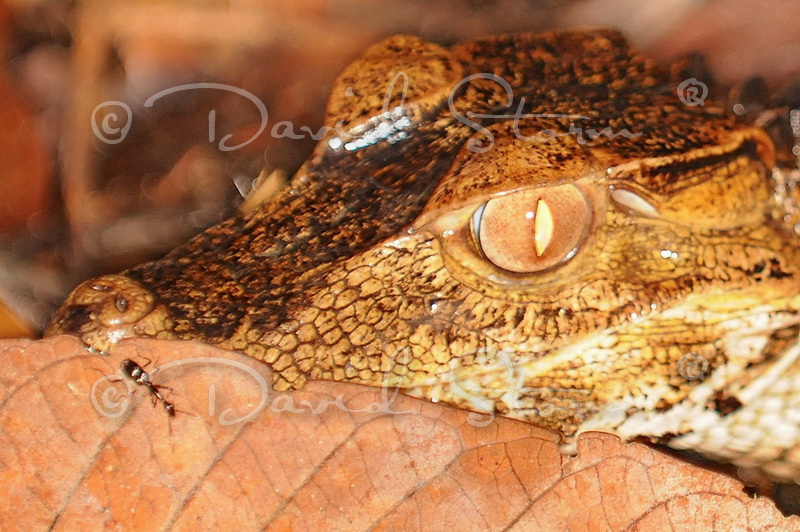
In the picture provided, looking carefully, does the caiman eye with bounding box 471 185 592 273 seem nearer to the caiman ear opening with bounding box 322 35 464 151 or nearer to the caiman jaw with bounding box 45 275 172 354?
the caiman ear opening with bounding box 322 35 464 151

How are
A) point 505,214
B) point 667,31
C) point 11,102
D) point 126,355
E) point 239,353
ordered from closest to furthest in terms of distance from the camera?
point 126,355
point 239,353
point 505,214
point 11,102
point 667,31

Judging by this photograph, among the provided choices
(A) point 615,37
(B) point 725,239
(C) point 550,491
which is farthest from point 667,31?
(C) point 550,491

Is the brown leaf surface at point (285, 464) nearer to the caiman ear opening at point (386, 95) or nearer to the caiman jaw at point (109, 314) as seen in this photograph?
the caiman jaw at point (109, 314)

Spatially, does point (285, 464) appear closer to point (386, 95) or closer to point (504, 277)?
point (504, 277)

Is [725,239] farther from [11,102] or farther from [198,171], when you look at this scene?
[11,102]

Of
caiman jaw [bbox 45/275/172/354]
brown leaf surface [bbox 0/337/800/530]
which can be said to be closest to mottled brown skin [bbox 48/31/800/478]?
caiman jaw [bbox 45/275/172/354]
